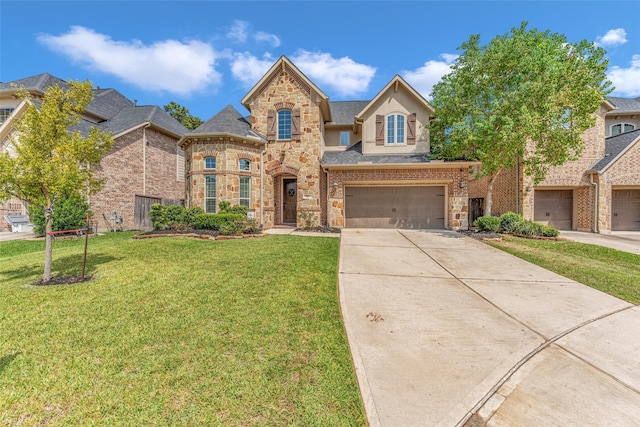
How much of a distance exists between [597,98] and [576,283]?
9.01 meters

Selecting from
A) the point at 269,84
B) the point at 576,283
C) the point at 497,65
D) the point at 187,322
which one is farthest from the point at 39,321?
the point at 497,65

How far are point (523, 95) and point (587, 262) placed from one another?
21.5 feet

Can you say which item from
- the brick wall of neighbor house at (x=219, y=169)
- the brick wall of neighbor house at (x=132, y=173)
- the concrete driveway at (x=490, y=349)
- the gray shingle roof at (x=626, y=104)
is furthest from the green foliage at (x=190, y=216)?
the gray shingle roof at (x=626, y=104)

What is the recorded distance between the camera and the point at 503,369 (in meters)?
2.73

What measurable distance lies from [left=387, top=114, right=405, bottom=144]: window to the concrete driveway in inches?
386

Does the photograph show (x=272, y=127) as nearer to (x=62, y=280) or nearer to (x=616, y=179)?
(x=62, y=280)

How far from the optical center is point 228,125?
42.5 feet

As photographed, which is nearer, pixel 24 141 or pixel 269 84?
pixel 24 141

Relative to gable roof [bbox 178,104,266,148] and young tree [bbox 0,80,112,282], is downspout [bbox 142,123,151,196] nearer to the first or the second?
gable roof [bbox 178,104,266,148]

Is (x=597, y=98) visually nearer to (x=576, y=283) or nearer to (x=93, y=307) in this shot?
(x=576, y=283)

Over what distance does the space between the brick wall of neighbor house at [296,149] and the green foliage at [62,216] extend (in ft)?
26.2

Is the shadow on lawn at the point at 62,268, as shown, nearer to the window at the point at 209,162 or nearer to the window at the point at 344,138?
the window at the point at 209,162

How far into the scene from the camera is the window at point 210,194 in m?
12.6

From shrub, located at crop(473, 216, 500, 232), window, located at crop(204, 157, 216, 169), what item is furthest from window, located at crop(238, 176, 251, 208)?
shrub, located at crop(473, 216, 500, 232)
